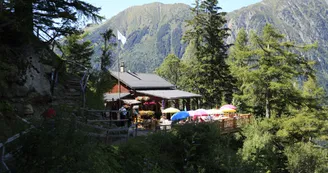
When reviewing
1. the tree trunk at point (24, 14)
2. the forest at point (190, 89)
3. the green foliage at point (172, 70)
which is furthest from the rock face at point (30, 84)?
the green foliage at point (172, 70)

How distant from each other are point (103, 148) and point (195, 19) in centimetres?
2864

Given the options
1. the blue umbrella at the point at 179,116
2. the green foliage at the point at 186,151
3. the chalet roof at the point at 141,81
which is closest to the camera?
the green foliage at the point at 186,151

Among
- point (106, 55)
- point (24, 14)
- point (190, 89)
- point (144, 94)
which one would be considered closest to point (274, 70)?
point (144, 94)

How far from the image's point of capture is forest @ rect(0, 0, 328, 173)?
4.89m

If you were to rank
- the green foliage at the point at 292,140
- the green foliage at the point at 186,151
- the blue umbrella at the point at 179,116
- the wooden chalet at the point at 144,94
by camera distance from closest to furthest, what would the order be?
the green foliage at the point at 186,151 < the blue umbrella at the point at 179,116 < the green foliage at the point at 292,140 < the wooden chalet at the point at 144,94

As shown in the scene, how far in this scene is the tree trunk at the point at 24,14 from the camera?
8.14m

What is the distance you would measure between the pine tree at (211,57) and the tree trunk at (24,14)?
2652 centimetres

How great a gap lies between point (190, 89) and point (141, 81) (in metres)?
7.05

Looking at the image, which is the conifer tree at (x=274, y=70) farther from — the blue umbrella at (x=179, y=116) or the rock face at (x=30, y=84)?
the rock face at (x=30, y=84)

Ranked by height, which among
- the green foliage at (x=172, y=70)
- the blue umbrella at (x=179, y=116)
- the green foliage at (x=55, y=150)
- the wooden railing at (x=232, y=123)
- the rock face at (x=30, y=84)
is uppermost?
the green foliage at (x=172, y=70)

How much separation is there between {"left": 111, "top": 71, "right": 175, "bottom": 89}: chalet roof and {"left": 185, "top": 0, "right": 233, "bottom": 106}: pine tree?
4.27 meters

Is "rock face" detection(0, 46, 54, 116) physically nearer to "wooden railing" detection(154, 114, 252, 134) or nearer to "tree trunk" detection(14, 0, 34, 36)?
"tree trunk" detection(14, 0, 34, 36)

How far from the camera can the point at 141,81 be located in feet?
109

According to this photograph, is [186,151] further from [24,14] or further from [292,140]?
[292,140]
